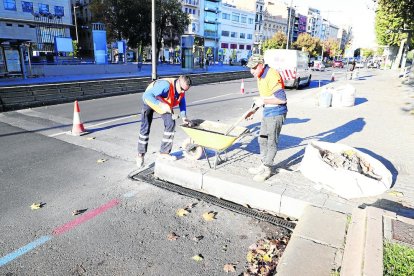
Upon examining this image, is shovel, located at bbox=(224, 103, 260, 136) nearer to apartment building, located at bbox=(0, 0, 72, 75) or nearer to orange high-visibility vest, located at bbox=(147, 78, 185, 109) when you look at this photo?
orange high-visibility vest, located at bbox=(147, 78, 185, 109)

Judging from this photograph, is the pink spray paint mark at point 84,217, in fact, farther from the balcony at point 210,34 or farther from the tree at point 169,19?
the balcony at point 210,34

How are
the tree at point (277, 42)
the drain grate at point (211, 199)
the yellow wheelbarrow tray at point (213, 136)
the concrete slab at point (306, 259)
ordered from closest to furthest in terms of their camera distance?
the concrete slab at point (306, 259), the drain grate at point (211, 199), the yellow wheelbarrow tray at point (213, 136), the tree at point (277, 42)

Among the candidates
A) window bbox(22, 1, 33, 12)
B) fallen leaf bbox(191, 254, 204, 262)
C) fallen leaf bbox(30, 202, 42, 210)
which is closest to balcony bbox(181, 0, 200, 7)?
window bbox(22, 1, 33, 12)

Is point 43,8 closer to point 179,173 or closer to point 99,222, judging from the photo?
point 179,173

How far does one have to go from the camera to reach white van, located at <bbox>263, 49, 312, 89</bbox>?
61.6ft

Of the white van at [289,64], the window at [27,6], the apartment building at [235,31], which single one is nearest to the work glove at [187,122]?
the white van at [289,64]

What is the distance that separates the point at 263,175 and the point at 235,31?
79.6 metres

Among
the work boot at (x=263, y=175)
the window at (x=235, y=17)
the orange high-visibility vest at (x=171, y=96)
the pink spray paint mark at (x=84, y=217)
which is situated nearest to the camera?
the pink spray paint mark at (x=84, y=217)

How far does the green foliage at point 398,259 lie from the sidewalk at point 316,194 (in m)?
0.08

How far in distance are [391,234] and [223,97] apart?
12.9 m

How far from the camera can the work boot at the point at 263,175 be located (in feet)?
14.9

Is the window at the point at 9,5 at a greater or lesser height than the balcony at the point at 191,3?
lesser

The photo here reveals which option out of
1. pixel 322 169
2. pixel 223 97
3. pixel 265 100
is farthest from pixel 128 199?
pixel 223 97

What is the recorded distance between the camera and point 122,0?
31031 mm
